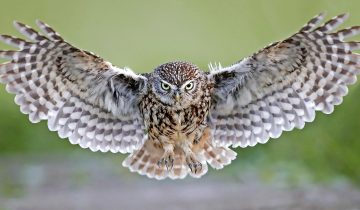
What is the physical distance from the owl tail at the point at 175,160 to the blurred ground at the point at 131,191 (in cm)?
185

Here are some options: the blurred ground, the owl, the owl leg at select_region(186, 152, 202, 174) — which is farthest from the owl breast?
the blurred ground

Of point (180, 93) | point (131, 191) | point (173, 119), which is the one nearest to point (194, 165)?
point (173, 119)

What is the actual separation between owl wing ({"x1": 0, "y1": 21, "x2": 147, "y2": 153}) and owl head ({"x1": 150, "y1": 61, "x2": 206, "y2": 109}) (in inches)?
9.2

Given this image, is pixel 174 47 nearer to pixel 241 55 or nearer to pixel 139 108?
pixel 241 55

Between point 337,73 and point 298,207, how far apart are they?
2.72m

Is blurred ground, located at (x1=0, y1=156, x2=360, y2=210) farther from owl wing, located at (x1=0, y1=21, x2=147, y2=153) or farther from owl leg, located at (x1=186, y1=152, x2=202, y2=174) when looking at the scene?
owl wing, located at (x1=0, y1=21, x2=147, y2=153)

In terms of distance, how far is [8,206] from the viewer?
430 inches

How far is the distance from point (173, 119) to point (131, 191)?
137 inches

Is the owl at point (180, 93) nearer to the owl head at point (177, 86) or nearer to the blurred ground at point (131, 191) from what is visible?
the owl head at point (177, 86)

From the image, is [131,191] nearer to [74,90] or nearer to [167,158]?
[167,158]

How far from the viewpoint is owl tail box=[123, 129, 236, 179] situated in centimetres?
873

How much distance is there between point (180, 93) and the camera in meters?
7.99

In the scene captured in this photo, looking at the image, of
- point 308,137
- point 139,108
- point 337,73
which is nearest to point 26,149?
point 308,137

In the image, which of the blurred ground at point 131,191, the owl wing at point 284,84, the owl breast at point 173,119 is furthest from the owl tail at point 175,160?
the blurred ground at point 131,191
